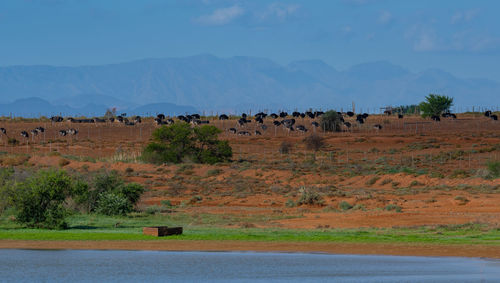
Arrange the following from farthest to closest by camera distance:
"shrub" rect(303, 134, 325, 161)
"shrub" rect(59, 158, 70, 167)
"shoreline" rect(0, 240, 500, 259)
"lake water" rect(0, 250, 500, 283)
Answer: "shrub" rect(303, 134, 325, 161) < "shrub" rect(59, 158, 70, 167) < "shoreline" rect(0, 240, 500, 259) < "lake water" rect(0, 250, 500, 283)

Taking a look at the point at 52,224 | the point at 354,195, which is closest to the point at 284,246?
the point at 52,224

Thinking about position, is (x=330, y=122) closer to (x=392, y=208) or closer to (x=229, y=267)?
(x=392, y=208)

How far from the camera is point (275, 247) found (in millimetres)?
23172

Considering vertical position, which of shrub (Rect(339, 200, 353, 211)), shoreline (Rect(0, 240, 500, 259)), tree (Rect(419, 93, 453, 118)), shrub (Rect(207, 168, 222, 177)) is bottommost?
shoreline (Rect(0, 240, 500, 259))

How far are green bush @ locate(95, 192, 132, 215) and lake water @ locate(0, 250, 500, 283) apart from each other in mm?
9851

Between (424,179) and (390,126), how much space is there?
183 ft

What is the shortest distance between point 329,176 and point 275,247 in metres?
29.4

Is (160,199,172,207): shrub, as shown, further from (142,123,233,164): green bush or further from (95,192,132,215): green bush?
(142,123,233,164): green bush

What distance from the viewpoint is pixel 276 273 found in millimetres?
18250

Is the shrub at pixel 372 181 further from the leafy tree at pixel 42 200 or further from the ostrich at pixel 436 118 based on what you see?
the ostrich at pixel 436 118

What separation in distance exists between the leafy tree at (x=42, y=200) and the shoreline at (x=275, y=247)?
8.33ft

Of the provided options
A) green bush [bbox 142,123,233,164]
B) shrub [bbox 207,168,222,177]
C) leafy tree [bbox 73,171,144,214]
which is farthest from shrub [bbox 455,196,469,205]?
green bush [bbox 142,123,233,164]

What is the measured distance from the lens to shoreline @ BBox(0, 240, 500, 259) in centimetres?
2209


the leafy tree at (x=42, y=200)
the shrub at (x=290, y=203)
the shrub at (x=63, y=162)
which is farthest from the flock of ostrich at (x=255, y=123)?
the leafy tree at (x=42, y=200)
